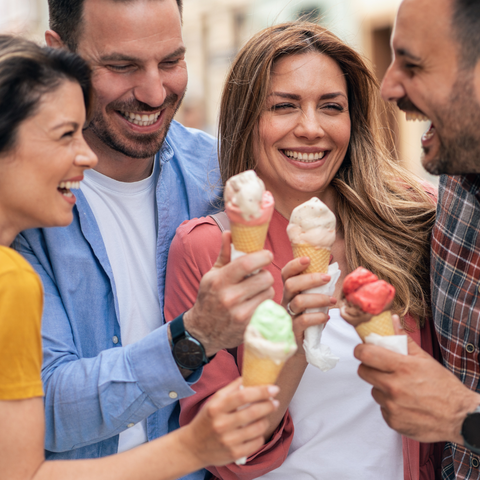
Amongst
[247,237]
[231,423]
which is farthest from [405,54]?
[231,423]

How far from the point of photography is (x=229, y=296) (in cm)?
221

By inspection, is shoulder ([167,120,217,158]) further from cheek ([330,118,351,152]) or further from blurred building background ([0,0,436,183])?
blurred building background ([0,0,436,183])

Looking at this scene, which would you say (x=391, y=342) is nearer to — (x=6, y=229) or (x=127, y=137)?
(x=6, y=229)

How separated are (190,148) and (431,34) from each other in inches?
69.1

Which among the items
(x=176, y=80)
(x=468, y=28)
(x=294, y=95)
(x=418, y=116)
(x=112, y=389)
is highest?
(x=468, y=28)

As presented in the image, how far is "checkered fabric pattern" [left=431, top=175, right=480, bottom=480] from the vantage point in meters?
2.65

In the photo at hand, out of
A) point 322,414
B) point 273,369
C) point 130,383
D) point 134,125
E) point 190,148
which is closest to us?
point 273,369

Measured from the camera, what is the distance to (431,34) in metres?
2.30

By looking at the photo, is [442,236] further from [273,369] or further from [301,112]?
[273,369]

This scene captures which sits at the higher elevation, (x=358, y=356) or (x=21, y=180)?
(x=21, y=180)

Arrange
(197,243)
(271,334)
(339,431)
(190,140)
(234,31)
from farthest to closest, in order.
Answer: (234,31) → (190,140) → (197,243) → (339,431) → (271,334)

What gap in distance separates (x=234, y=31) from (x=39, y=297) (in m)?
15.5

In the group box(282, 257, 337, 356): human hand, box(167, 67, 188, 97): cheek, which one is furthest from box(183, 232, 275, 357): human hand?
box(167, 67, 188, 97): cheek

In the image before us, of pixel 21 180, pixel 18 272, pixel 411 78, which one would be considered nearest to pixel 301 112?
pixel 411 78
